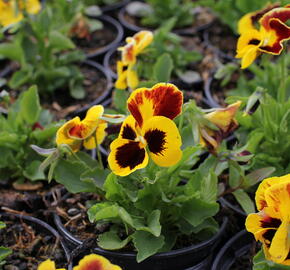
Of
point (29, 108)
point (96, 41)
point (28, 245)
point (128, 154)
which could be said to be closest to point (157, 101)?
point (128, 154)

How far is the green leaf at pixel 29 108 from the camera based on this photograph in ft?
6.80

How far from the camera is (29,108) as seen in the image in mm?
2080

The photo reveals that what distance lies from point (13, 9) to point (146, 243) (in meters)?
1.42

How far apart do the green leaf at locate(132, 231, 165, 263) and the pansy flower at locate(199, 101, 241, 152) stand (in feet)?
1.00

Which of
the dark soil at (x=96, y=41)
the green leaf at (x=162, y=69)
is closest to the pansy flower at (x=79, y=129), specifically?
the green leaf at (x=162, y=69)

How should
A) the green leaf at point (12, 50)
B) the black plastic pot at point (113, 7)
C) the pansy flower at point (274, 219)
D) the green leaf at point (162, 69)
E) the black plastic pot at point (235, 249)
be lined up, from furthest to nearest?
the black plastic pot at point (113, 7), the green leaf at point (12, 50), the green leaf at point (162, 69), the black plastic pot at point (235, 249), the pansy flower at point (274, 219)

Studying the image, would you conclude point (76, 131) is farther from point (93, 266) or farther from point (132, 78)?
point (93, 266)

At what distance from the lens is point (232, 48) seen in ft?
9.78

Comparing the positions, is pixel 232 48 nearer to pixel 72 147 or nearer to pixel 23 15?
pixel 23 15

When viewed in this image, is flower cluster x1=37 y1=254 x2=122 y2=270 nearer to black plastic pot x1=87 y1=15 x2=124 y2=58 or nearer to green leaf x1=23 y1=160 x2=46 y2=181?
green leaf x1=23 y1=160 x2=46 y2=181

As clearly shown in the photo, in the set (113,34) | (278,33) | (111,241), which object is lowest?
(113,34)

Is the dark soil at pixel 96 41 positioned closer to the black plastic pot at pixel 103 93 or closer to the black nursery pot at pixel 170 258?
the black plastic pot at pixel 103 93

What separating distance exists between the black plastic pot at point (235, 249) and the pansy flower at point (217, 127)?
32 cm

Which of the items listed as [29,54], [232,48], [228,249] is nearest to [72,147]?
[228,249]
